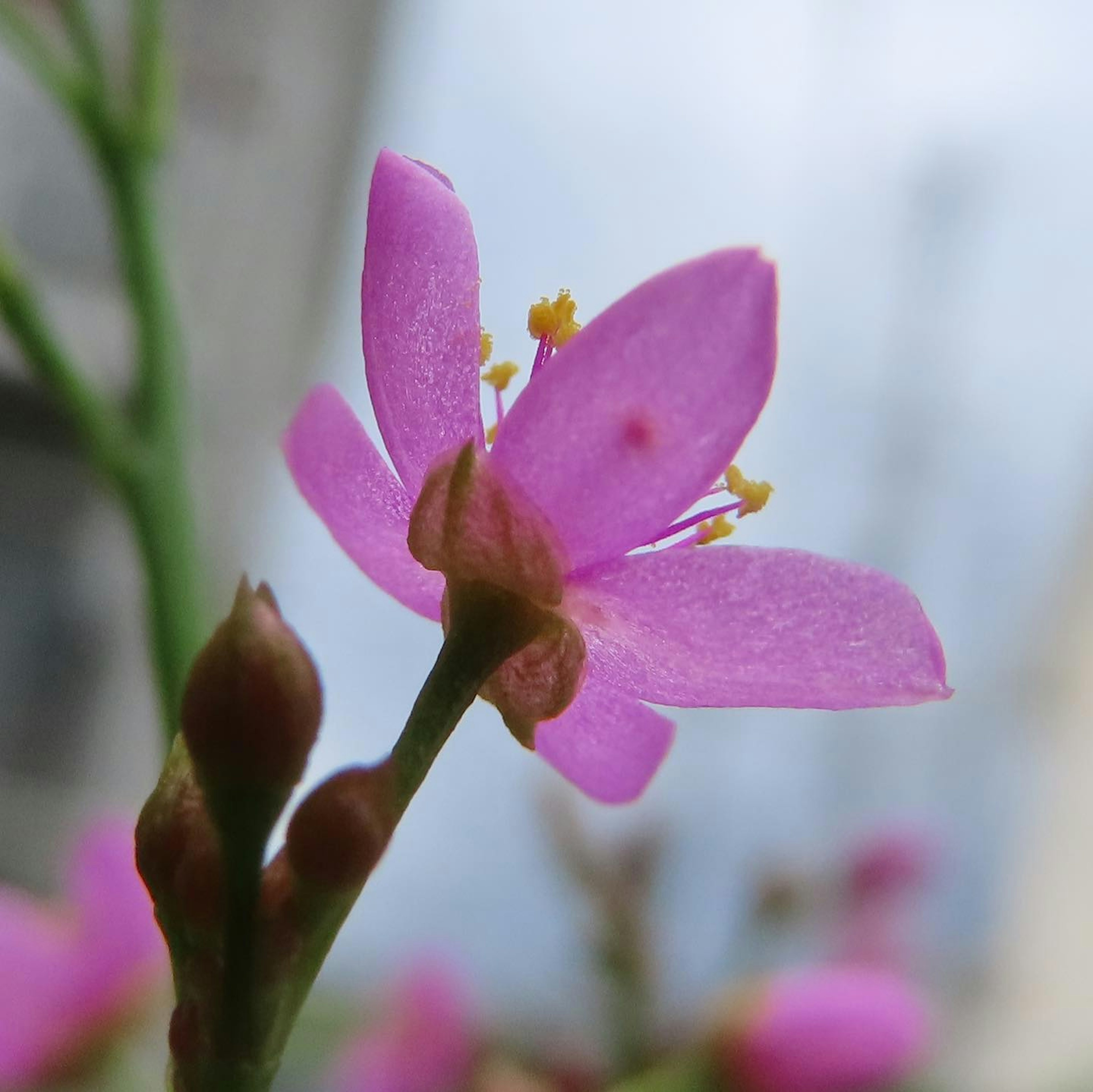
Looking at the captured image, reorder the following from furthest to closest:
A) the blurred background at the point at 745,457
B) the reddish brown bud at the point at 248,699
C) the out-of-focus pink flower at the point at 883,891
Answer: the blurred background at the point at 745,457
the out-of-focus pink flower at the point at 883,891
the reddish brown bud at the point at 248,699

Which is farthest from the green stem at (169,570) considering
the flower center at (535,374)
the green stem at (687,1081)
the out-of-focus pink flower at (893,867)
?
the out-of-focus pink flower at (893,867)

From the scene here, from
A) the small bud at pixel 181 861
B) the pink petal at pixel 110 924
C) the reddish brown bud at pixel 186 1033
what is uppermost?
A: the small bud at pixel 181 861

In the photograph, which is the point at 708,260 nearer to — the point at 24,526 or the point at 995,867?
the point at 24,526

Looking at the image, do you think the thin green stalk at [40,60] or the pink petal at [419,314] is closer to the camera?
the pink petal at [419,314]

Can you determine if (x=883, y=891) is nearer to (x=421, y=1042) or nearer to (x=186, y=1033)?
(x=421, y=1042)

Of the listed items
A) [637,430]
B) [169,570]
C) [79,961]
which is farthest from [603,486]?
[79,961]

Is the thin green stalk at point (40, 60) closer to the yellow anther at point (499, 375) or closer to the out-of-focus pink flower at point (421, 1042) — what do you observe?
the yellow anther at point (499, 375)

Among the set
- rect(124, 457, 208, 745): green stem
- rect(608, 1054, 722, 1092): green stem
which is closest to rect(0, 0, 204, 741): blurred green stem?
rect(124, 457, 208, 745): green stem

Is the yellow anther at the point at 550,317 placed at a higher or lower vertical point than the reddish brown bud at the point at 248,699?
higher
